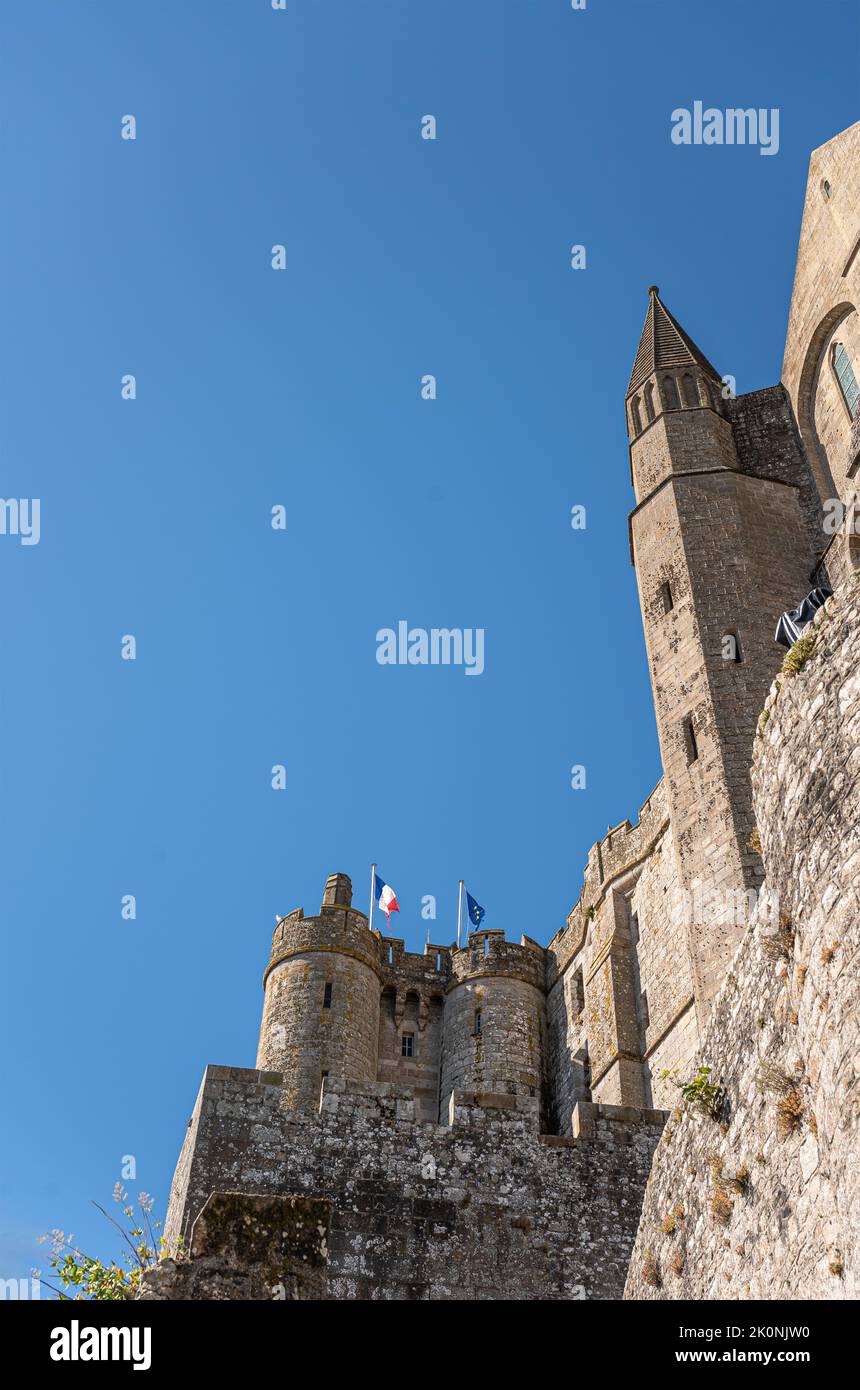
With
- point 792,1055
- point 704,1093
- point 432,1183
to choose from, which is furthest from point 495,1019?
point 792,1055

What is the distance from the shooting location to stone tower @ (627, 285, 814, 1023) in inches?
756

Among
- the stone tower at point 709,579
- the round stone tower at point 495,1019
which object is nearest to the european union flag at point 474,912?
the round stone tower at point 495,1019

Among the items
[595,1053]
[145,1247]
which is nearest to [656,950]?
[595,1053]

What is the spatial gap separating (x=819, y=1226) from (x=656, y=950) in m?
15.7

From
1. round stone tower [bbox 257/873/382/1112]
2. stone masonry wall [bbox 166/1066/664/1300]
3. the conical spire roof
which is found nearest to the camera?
stone masonry wall [bbox 166/1066/664/1300]

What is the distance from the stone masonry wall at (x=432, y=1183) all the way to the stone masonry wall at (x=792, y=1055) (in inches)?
126

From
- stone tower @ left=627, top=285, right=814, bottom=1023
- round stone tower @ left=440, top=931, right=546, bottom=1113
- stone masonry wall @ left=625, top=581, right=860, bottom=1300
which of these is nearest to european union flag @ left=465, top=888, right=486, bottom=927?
round stone tower @ left=440, top=931, right=546, bottom=1113

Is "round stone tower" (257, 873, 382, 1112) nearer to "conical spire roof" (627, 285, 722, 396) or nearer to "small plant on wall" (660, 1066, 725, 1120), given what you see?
"conical spire roof" (627, 285, 722, 396)

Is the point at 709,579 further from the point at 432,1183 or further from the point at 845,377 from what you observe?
the point at 432,1183

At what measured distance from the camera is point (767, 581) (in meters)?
22.9

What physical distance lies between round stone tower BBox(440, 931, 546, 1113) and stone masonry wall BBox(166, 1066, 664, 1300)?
12.8m

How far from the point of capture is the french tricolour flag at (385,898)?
1152 inches

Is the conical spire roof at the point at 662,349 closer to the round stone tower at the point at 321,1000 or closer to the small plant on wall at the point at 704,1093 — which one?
the round stone tower at the point at 321,1000

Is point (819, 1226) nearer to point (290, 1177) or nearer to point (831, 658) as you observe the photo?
point (831, 658)
